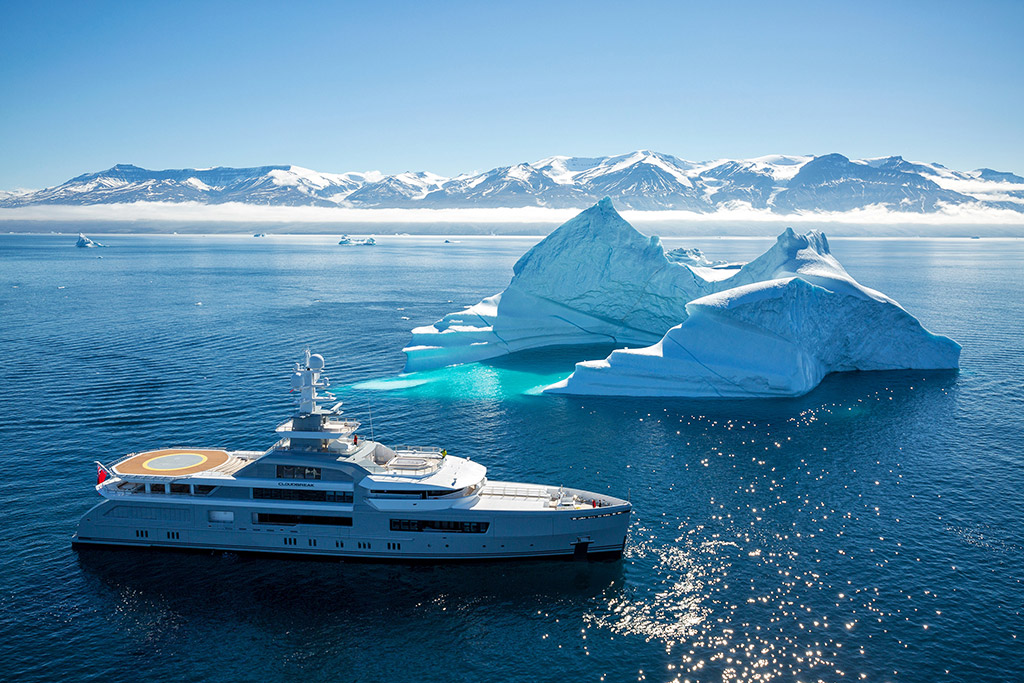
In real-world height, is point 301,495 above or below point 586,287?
below

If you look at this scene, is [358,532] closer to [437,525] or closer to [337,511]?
[337,511]

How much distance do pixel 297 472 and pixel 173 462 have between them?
749 cm

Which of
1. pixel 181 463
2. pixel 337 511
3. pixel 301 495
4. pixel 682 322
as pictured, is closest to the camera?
pixel 337 511

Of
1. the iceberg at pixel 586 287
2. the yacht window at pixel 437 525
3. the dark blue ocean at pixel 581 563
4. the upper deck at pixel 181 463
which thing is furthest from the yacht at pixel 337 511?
the iceberg at pixel 586 287

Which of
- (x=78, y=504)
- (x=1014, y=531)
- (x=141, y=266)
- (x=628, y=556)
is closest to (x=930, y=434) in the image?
(x=1014, y=531)

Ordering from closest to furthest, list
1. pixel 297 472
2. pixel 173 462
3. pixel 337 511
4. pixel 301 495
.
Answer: pixel 337 511 → pixel 301 495 → pixel 297 472 → pixel 173 462

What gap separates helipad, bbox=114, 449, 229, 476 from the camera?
35719mm

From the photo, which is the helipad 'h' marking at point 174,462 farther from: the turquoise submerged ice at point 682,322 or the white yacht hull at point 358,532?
the turquoise submerged ice at point 682,322

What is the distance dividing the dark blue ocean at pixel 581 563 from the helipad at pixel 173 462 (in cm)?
404

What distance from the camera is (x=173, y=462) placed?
36.9m

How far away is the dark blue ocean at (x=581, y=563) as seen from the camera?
26.3m

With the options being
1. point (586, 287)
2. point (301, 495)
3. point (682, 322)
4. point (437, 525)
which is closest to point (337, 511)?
point (301, 495)

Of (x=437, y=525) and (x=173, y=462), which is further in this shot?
(x=173, y=462)

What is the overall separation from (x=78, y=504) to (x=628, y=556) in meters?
29.5
